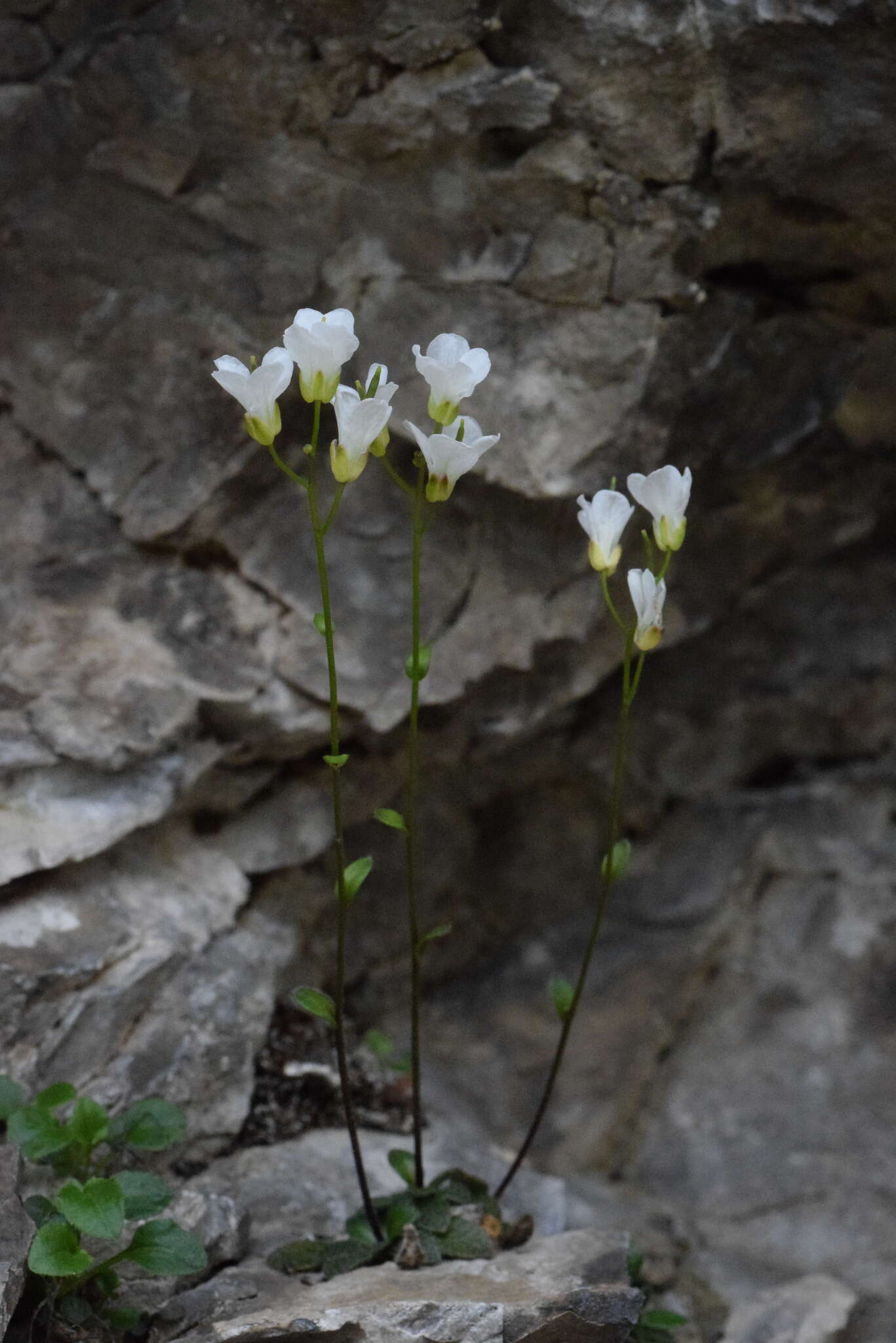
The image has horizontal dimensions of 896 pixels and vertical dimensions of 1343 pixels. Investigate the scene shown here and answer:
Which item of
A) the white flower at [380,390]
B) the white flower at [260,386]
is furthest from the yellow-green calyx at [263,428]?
the white flower at [380,390]

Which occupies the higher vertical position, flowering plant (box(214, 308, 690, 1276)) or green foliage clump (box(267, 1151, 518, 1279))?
flowering plant (box(214, 308, 690, 1276))

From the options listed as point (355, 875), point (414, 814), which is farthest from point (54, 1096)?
point (414, 814)

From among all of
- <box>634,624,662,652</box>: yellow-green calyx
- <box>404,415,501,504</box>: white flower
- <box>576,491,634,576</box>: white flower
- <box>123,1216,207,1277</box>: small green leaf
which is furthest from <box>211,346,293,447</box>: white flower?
<box>123,1216,207,1277</box>: small green leaf

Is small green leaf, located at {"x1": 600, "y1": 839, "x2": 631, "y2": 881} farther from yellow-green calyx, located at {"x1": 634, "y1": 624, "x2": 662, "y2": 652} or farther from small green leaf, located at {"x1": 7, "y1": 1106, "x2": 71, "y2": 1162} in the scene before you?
small green leaf, located at {"x1": 7, "y1": 1106, "x2": 71, "y2": 1162}

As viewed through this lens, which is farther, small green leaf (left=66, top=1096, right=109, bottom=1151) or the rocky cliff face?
the rocky cliff face

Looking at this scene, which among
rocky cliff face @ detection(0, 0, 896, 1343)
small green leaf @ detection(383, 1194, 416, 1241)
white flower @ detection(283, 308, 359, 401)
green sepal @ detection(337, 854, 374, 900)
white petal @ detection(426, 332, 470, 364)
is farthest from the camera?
rocky cliff face @ detection(0, 0, 896, 1343)

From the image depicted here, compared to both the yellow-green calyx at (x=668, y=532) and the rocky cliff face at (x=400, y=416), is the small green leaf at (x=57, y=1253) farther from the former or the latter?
the yellow-green calyx at (x=668, y=532)
